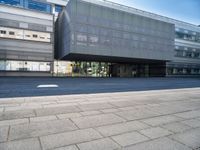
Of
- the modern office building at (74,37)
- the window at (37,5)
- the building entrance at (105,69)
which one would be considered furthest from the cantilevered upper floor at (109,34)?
the building entrance at (105,69)

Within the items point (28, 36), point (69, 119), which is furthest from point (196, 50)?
point (69, 119)

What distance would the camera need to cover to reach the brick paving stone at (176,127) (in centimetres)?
468

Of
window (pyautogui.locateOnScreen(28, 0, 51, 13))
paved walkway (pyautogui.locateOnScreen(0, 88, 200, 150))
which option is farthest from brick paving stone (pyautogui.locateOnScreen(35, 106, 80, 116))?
window (pyautogui.locateOnScreen(28, 0, 51, 13))

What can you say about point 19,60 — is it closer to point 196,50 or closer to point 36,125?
point 36,125

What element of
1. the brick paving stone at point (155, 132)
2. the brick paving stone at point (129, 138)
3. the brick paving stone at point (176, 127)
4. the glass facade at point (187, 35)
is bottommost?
the brick paving stone at point (176, 127)

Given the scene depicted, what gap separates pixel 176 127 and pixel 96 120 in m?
2.44

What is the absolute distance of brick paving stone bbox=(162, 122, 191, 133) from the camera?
4.68 m

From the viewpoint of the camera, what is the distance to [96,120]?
5.27 m

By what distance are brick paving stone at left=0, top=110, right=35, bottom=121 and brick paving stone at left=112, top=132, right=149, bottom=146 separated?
324 centimetres

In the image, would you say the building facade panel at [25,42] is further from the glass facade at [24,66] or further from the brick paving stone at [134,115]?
the brick paving stone at [134,115]

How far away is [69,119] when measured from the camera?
5.29 m

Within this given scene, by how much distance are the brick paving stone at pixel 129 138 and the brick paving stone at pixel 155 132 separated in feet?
0.75

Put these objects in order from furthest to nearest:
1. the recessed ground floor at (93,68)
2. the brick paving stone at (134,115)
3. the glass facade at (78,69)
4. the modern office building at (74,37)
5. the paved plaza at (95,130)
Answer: the glass facade at (78,69) < the recessed ground floor at (93,68) < the modern office building at (74,37) < the brick paving stone at (134,115) < the paved plaza at (95,130)

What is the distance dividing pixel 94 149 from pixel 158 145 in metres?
1.46
